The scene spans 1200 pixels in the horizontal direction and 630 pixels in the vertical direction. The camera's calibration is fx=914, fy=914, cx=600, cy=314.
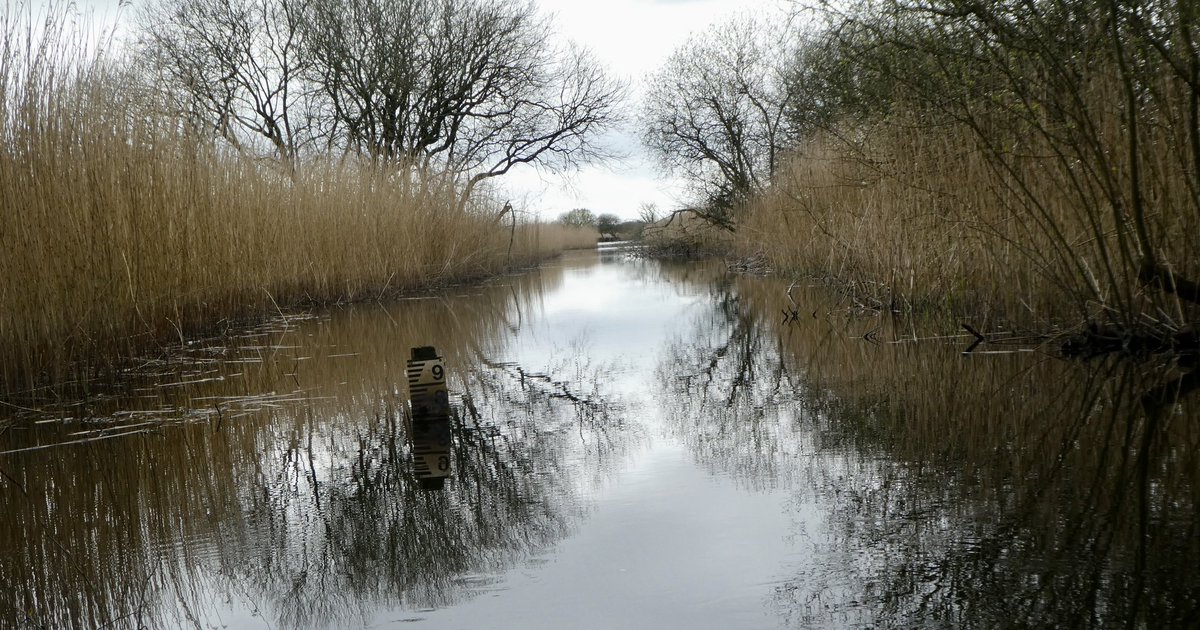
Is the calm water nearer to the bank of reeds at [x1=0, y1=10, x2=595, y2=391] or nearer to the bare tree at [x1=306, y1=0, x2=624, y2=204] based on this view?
the bank of reeds at [x1=0, y1=10, x2=595, y2=391]

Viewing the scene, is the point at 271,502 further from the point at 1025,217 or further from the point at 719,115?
the point at 719,115

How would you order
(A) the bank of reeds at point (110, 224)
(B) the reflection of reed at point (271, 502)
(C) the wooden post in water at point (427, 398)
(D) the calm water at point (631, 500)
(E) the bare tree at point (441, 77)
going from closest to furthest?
1. (D) the calm water at point (631, 500)
2. (B) the reflection of reed at point (271, 502)
3. (C) the wooden post in water at point (427, 398)
4. (A) the bank of reeds at point (110, 224)
5. (E) the bare tree at point (441, 77)

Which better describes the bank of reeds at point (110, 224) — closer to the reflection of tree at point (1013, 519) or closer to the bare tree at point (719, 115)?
the reflection of tree at point (1013, 519)

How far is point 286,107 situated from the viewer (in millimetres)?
22547

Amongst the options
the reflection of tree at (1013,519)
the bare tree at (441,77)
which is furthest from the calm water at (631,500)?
the bare tree at (441,77)

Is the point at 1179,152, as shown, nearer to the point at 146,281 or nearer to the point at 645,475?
the point at 645,475

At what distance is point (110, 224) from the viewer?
17.8 feet

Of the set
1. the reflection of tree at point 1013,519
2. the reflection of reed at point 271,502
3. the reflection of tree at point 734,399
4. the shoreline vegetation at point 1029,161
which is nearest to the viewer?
the reflection of tree at point 1013,519

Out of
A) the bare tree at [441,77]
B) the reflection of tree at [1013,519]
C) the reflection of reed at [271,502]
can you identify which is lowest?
the reflection of tree at [1013,519]

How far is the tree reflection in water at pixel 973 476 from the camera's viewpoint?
1.88 metres

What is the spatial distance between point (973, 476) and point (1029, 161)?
3122mm

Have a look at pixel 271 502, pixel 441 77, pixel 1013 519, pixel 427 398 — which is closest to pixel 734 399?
pixel 427 398

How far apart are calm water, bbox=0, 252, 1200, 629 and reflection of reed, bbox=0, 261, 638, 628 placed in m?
0.01

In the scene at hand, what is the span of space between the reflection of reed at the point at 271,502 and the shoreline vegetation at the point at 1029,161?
2626 millimetres
